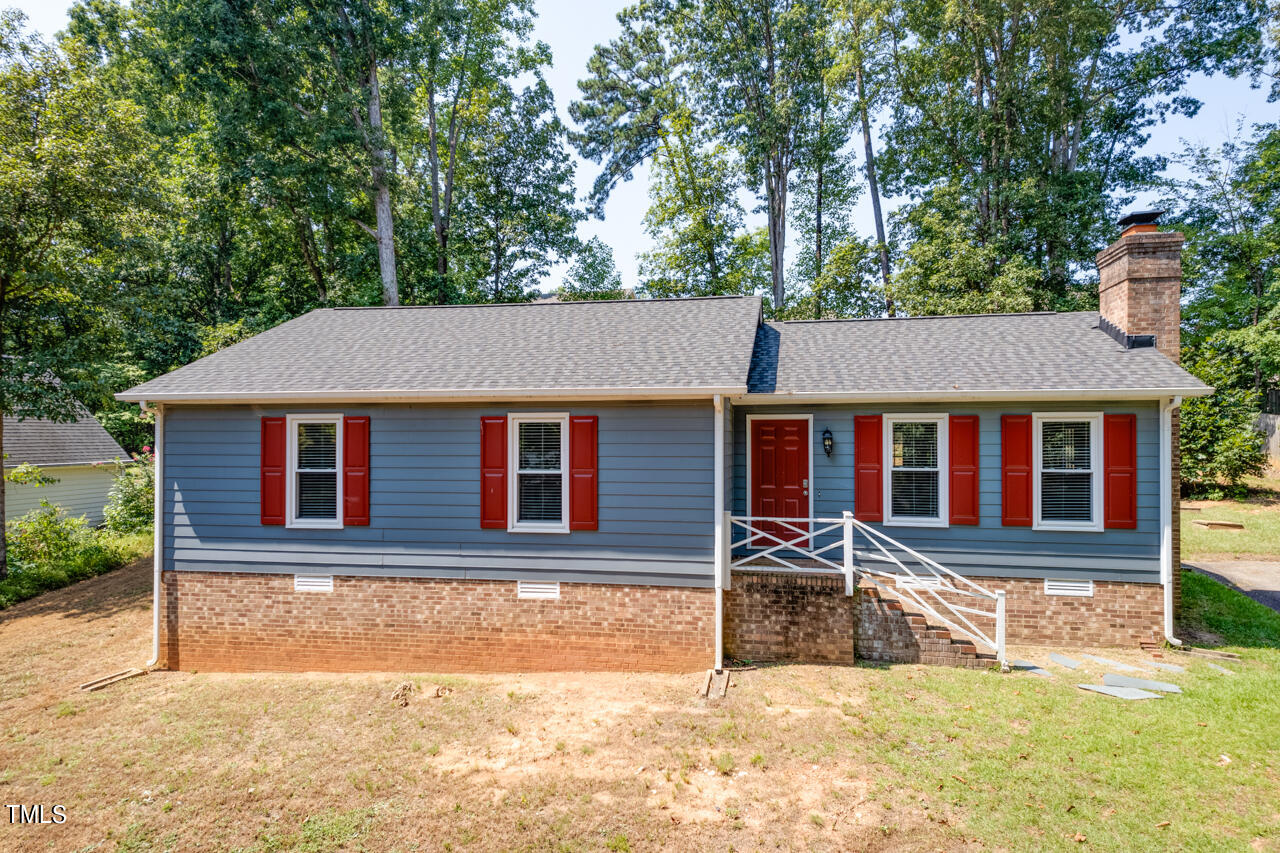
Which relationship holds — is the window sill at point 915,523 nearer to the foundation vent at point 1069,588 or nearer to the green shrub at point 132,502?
the foundation vent at point 1069,588

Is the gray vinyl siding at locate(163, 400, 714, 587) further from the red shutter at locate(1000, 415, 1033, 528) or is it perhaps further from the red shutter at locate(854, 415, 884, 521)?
the red shutter at locate(1000, 415, 1033, 528)

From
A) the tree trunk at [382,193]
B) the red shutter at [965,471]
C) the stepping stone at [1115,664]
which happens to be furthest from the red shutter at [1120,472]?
the tree trunk at [382,193]

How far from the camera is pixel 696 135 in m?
23.7

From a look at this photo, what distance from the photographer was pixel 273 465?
7.92 metres

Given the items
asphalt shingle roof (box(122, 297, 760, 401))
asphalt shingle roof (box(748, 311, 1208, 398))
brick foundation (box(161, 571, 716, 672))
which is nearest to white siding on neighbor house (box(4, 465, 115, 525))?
asphalt shingle roof (box(122, 297, 760, 401))

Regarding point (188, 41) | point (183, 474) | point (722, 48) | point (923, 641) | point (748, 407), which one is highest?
point (722, 48)

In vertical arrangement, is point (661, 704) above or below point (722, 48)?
below

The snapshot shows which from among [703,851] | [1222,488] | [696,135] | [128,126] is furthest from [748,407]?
[696,135]

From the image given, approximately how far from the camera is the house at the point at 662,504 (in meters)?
7.16

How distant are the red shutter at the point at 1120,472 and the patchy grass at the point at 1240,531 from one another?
272 inches

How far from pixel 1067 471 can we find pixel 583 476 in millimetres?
6367

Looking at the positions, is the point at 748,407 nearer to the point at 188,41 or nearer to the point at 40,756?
the point at 40,756

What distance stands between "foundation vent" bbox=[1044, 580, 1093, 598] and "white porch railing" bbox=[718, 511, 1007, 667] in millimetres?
629

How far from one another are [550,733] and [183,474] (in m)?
6.41
